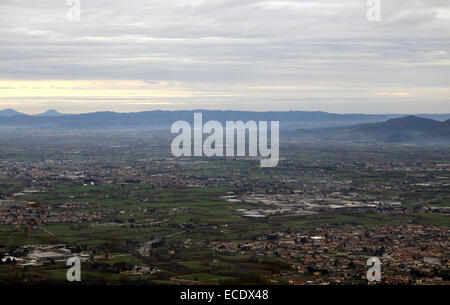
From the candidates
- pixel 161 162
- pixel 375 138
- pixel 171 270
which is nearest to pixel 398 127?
pixel 375 138

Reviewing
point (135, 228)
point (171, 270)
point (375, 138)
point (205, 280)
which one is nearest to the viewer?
point (205, 280)

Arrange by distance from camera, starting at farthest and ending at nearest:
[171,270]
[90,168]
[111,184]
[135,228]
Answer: [90,168]
[111,184]
[135,228]
[171,270]

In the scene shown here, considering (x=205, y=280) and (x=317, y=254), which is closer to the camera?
(x=205, y=280)

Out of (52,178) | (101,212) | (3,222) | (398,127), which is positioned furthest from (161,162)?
(398,127)

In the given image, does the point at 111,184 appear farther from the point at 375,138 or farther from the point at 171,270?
the point at 375,138
